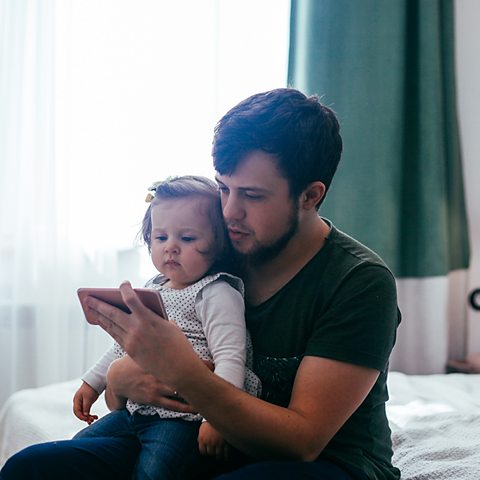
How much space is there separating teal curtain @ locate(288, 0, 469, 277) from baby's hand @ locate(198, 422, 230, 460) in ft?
5.66

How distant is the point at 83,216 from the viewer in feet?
8.64

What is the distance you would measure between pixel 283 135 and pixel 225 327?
36 centimetres

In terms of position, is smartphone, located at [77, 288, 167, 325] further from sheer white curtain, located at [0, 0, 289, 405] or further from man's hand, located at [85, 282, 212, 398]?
sheer white curtain, located at [0, 0, 289, 405]

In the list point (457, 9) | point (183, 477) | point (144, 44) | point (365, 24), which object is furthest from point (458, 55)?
point (183, 477)

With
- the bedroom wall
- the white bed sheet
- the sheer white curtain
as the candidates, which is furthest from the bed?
the bedroom wall

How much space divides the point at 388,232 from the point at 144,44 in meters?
1.16

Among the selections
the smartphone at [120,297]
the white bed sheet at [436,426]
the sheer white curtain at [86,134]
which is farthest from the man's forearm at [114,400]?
the sheer white curtain at [86,134]

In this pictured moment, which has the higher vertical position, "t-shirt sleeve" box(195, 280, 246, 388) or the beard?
the beard

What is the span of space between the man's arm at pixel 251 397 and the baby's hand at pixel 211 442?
0.12 ft

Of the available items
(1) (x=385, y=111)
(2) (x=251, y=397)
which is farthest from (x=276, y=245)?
(1) (x=385, y=111)

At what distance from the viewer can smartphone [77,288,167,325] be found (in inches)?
46.9

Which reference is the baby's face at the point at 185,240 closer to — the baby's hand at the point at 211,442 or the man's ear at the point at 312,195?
the man's ear at the point at 312,195

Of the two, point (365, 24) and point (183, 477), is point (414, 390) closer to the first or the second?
point (183, 477)

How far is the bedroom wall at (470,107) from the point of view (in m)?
3.04
